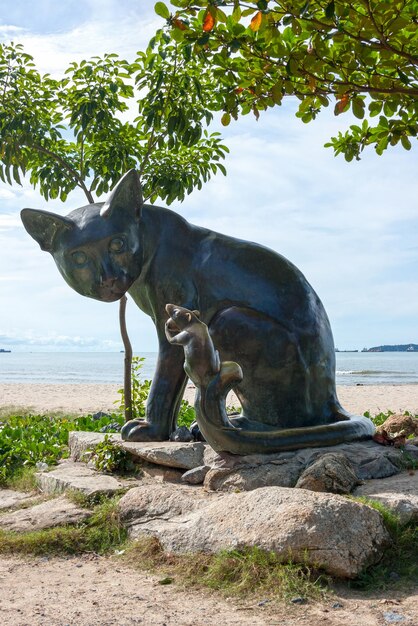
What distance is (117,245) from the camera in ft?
17.9

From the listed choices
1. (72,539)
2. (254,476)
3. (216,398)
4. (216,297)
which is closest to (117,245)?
(216,297)

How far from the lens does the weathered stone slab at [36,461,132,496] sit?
16.8 feet

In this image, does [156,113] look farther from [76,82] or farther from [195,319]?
[195,319]

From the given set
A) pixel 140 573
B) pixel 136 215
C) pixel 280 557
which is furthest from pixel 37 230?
pixel 280 557

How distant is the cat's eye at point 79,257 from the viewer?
5422 mm

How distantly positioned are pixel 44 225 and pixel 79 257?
1.47 ft

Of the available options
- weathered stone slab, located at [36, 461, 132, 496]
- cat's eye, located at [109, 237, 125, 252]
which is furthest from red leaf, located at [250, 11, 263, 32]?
weathered stone slab, located at [36, 461, 132, 496]

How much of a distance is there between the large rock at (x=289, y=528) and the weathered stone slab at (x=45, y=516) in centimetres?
62

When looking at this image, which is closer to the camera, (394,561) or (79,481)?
(394,561)

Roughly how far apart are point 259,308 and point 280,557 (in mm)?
2130

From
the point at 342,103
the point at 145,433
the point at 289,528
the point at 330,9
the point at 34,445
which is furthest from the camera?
the point at 34,445

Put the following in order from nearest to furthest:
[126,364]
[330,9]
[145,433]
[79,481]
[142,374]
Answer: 1. [330,9]
2. [79,481]
3. [145,433]
4. [126,364]
5. [142,374]

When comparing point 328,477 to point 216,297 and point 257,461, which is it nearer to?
point 257,461

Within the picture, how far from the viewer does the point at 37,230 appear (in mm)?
5637
